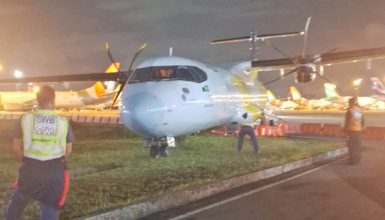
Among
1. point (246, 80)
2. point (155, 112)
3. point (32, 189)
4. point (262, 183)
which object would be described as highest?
point (246, 80)

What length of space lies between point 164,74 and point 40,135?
773 cm

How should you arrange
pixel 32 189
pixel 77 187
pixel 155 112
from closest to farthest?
pixel 32 189, pixel 77 187, pixel 155 112

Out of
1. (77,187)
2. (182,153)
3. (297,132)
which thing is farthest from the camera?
(297,132)

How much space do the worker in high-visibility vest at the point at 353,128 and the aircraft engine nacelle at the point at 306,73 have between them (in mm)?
6609

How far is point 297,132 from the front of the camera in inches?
1058

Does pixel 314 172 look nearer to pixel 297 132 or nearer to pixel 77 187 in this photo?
pixel 77 187

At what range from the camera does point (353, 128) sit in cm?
1382

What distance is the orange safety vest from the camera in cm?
1370

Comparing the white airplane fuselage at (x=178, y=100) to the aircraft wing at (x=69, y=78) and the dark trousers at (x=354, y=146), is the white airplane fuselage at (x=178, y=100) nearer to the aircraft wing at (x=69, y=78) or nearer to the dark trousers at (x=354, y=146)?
the dark trousers at (x=354, y=146)

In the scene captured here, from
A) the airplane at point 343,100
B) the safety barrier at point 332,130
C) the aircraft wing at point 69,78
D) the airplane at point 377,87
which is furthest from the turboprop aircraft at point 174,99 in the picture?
the airplane at point 377,87

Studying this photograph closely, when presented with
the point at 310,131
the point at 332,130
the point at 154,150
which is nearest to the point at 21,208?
the point at 154,150

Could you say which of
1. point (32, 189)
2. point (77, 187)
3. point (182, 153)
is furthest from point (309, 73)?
point (32, 189)

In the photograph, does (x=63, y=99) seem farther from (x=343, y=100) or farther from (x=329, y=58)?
(x=343, y=100)

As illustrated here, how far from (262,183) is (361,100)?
208 ft
